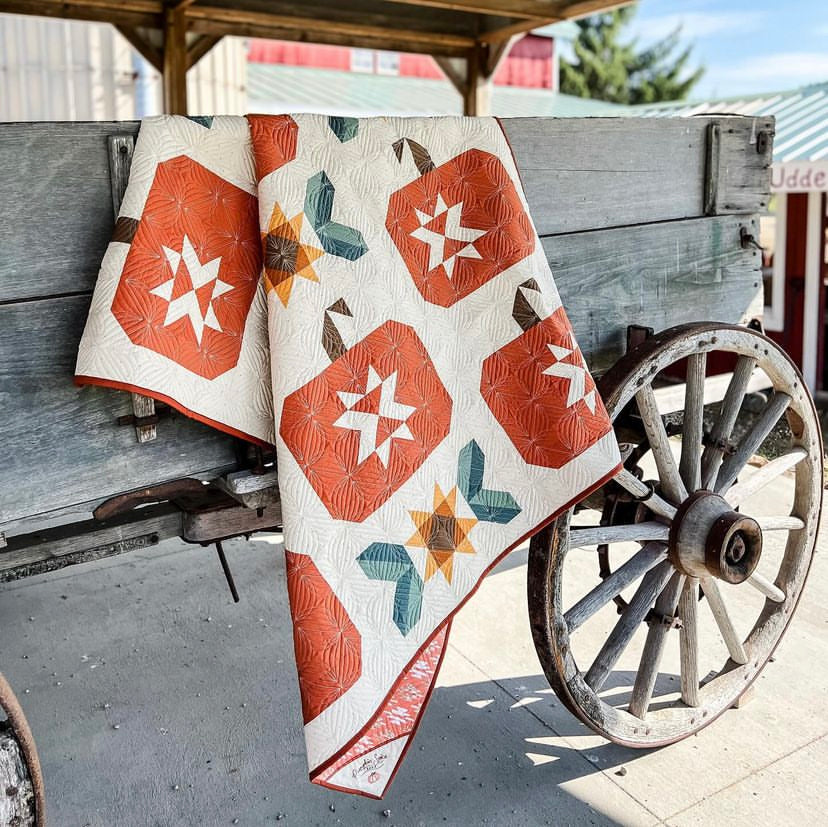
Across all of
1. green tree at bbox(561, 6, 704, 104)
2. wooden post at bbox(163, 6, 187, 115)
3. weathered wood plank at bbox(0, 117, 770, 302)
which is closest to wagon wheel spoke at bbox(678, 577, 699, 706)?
weathered wood plank at bbox(0, 117, 770, 302)

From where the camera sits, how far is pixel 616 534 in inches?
79.8

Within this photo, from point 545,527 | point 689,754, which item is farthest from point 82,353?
point 689,754

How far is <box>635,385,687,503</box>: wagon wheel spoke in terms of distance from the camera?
2020 mm

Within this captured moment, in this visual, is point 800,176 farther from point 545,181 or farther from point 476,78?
point 545,181

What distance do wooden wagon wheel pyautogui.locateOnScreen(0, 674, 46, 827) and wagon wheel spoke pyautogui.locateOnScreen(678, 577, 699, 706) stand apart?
1.49 metres

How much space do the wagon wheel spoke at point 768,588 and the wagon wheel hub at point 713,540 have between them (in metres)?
0.20

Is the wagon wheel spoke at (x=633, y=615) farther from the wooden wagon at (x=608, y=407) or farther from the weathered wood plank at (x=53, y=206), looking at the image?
the weathered wood plank at (x=53, y=206)

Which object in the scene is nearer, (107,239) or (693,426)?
(107,239)

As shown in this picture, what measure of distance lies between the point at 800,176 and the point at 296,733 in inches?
199

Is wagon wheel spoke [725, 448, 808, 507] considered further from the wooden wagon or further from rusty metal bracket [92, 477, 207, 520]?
rusty metal bracket [92, 477, 207, 520]

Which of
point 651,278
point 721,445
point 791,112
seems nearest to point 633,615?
point 721,445

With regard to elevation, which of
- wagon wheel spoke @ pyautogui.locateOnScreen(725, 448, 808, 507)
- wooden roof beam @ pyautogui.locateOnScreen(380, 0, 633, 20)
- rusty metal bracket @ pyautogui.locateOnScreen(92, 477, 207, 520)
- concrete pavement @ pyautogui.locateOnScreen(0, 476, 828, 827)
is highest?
wooden roof beam @ pyautogui.locateOnScreen(380, 0, 633, 20)

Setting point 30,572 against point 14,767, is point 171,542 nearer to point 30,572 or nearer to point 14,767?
point 30,572

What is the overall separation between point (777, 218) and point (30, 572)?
642 cm
